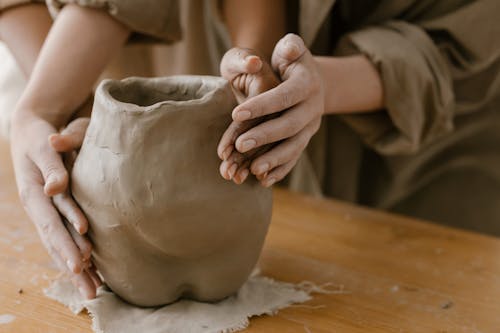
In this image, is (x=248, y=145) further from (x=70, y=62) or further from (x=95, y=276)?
(x=70, y=62)

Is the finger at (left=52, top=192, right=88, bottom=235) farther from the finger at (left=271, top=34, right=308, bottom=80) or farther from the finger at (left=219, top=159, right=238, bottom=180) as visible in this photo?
the finger at (left=271, top=34, right=308, bottom=80)

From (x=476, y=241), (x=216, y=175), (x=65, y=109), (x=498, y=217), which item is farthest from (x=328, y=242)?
(x=498, y=217)

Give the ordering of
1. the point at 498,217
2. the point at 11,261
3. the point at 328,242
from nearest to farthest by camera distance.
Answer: the point at 11,261 < the point at 328,242 < the point at 498,217

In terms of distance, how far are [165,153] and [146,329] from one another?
0.21 m

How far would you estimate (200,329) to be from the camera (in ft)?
2.46

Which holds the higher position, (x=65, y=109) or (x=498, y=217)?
(x=65, y=109)

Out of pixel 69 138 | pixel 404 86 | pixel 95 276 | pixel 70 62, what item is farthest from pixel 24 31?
pixel 404 86

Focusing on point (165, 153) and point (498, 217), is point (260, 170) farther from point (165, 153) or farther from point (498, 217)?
point (498, 217)

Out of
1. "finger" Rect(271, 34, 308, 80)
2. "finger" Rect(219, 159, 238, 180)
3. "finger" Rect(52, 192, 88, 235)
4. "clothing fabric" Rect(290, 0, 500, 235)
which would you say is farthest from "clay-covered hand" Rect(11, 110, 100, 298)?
"clothing fabric" Rect(290, 0, 500, 235)

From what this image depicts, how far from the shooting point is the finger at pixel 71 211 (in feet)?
2.48

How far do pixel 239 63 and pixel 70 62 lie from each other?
1.05 ft

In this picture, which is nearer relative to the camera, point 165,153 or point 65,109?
A: point 165,153

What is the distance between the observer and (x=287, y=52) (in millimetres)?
769

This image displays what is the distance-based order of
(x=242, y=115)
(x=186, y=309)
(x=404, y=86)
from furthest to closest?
(x=404, y=86) → (x=186, y=309) → (x=242, y=115)
